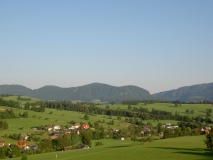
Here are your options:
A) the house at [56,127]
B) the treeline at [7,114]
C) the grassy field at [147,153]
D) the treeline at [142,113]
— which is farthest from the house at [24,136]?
the treeline at [142,113]

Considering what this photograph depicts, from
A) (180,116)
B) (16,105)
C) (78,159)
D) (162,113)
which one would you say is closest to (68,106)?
(16,105)

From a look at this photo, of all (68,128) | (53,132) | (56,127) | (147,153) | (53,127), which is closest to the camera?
(147,153)

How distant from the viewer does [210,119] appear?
121 meters

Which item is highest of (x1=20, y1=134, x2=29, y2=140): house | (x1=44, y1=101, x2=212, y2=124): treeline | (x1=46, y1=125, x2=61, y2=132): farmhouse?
(x1=44, y1=101, x2=212, y2=124): treeline

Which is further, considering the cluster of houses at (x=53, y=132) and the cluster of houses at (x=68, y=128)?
the cluster of houses at (x=68, y=128)

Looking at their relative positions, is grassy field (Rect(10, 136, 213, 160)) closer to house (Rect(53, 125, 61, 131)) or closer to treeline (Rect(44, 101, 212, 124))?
house (Rect(53, 125, 61, 131))

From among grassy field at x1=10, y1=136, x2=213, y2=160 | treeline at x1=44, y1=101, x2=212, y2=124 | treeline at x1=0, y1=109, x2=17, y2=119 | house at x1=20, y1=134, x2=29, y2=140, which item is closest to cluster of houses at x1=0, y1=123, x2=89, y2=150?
house at x1=20, y1=134, x2=29, y2=140

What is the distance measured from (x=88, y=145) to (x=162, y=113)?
74708mm

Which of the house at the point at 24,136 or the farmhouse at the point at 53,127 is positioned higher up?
the farmhouse at the point at 53,127

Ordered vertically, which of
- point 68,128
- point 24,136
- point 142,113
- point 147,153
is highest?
point 142,113

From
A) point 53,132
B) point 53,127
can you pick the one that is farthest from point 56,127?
point 53,132

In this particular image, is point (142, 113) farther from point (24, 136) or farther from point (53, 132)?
point (24, 136)

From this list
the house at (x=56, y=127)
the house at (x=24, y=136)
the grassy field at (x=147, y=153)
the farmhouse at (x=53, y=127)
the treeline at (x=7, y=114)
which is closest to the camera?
the grassy field at (x=147, y=153)

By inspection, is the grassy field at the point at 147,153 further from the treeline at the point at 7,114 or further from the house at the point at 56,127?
the treeline at the point at 7,114
